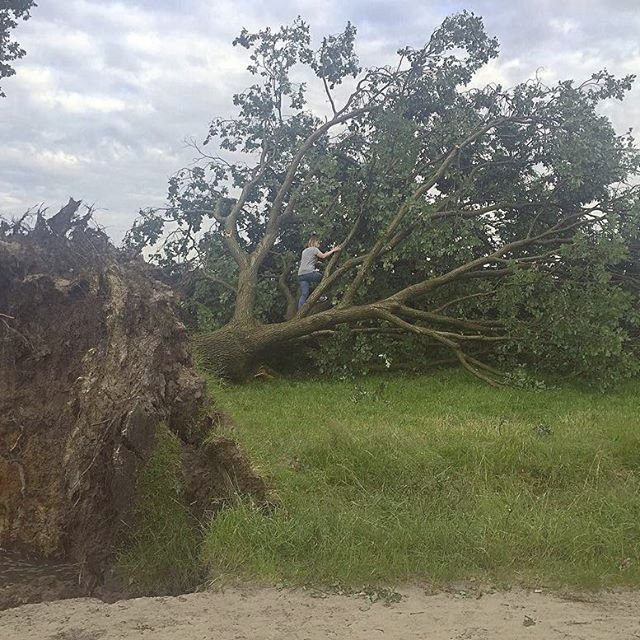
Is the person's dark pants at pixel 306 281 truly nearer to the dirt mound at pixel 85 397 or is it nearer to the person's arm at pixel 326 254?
the person's arm at pixel 326 254

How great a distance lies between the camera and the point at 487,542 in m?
5.11

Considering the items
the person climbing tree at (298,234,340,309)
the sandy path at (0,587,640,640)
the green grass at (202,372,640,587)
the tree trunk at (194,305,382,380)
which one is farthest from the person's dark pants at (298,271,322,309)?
the sandy path at (0,587,640,640)

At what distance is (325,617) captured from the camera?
4363 millimetres

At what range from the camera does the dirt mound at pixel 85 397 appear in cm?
531

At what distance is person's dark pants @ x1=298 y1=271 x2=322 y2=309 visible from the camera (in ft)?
38.8

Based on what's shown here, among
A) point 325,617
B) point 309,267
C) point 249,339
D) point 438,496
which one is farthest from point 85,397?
point 309,267

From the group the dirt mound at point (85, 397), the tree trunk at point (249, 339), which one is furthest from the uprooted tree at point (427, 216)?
the dirt mound at point (85, 397)

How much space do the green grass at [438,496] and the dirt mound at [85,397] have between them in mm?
591

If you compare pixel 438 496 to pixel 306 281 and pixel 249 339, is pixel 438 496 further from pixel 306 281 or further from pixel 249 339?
pixel 306 281

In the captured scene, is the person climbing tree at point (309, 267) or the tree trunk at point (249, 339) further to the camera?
the person climbing tree at point (309, 267)

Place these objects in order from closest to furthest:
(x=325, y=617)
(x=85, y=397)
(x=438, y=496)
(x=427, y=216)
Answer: (x=325, y=617), (x=85, y=397), (x=438, y=496), (x=427, y=216)

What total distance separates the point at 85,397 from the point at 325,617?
2335mm

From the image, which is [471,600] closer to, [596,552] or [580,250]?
[596,552]

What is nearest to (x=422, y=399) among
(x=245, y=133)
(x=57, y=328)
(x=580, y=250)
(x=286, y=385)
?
(x=286, y=385)
